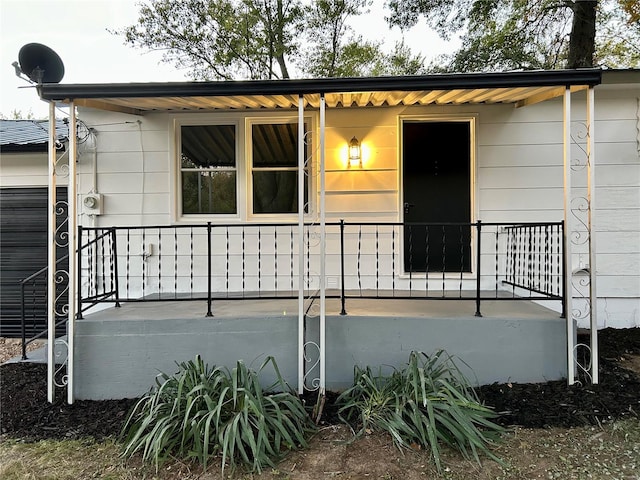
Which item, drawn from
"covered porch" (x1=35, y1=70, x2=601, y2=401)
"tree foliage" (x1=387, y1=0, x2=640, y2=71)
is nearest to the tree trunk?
"tree foliage" (x1=387, y1=0, x2=640, y2=71)

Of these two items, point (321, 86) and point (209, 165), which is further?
point (209, 165)

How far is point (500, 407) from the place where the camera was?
2.88 meters

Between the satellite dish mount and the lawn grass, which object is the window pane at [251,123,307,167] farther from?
the lawn grass

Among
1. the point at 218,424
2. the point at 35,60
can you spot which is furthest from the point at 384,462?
the point at 35,60

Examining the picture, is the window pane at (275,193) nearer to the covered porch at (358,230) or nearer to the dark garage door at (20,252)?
the covered porch at (358,230)

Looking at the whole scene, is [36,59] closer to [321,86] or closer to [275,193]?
[321,86]

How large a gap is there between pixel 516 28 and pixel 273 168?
515 cm

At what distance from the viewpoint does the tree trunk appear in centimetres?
555

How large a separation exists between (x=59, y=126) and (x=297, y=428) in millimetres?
5581

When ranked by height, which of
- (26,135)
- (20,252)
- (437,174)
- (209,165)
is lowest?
(20,252)

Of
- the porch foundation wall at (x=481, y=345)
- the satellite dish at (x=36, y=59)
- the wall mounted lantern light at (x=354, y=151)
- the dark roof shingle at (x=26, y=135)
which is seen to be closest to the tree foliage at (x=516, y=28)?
the wall mounted lantern light at (x=354, y=151)

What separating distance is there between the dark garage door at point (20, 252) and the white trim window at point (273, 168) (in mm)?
2913

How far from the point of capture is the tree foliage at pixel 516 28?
616 cm

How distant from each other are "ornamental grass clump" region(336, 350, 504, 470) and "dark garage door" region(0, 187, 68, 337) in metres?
4.61
